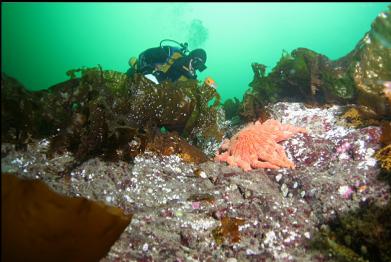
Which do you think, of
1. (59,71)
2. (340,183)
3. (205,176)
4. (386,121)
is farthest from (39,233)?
(59,71)

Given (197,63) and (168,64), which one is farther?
(197,63)

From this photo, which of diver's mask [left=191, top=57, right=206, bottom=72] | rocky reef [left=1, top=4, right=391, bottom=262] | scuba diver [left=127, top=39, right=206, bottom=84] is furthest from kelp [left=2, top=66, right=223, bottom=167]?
diver's mask [left=191, top=57, right=206, bottom=72]

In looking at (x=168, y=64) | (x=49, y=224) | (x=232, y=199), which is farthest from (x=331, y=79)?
(x=49, y=224)

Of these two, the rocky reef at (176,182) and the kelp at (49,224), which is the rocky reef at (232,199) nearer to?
the rocky reef at (176,182)

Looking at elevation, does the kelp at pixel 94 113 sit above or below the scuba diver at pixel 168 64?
below

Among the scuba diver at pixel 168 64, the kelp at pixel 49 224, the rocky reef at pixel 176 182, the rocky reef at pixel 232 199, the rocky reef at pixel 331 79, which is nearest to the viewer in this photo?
the kelp at pixel 49 224

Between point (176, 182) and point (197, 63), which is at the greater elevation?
point (197, 63)

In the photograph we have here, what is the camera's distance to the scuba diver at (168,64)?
7.66 m

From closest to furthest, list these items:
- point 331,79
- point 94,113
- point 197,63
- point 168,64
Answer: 1. point 94,113
2. point 331,79
3. point 168,64
4. point 197,63

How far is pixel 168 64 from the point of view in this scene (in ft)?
25.3

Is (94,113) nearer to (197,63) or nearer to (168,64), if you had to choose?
(168,64)

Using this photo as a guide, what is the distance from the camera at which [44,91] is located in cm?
335

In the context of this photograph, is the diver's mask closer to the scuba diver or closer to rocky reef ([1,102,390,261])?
the scuba diver

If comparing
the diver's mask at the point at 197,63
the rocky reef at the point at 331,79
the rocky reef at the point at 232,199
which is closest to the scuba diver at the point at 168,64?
the diver's mask at the point at 197,63
